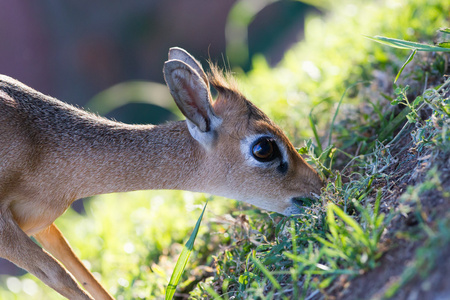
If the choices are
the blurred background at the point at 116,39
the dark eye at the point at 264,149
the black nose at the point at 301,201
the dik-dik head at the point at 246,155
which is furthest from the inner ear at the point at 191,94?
the blurred background at the point at 116,39

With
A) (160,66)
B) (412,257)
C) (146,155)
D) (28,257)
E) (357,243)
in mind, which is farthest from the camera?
(160,66)

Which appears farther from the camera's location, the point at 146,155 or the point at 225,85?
the point at 225,85

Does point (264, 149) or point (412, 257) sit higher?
point (264, 149)

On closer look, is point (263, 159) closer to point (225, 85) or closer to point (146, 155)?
point (225, 85)

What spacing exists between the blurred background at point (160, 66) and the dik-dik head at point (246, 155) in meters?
0.34

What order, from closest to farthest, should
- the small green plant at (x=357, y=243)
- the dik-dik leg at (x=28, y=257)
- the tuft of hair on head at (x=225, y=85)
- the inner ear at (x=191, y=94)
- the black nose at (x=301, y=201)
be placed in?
the small green plant at (x=357, y=243) < the dik-dik leg at (x=28, y=257) < the inner ear at (x=191, y=94) < the black nose at (x=301, y=201) < the tuft of hair on head at (x=225, y=85)

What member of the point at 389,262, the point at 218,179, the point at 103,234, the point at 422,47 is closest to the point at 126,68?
the point at 103,234

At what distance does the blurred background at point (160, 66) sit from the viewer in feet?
15.0

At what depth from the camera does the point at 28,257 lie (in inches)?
118

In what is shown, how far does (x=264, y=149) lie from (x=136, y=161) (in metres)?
0.87

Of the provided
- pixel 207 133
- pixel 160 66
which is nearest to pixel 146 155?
pixel 207 133

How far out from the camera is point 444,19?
4.68 metres

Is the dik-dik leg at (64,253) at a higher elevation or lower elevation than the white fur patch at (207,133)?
lower

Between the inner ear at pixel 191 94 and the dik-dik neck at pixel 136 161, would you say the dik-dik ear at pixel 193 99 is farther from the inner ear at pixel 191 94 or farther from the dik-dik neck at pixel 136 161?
the dik-dik neck at pixel 136 161
